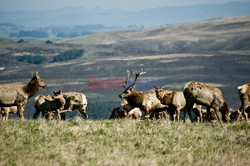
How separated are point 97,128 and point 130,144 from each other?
2.32 metres

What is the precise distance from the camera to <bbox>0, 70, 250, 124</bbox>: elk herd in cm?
2334

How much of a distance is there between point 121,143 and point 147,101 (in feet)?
30.4

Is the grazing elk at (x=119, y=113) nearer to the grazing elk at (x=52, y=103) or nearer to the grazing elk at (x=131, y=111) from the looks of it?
the grazing elk at (x=131, y=111)

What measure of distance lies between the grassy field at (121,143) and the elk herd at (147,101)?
146 inches

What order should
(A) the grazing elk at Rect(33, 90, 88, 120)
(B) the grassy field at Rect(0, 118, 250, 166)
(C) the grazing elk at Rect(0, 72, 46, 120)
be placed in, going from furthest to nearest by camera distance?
(A) the grazing elk at Rect(33, 90, 88, 120), (C) the grazing elk at Rect(0, 72, 46, 120), (B) the grassy field at Rect(0, 118, 250, 166)

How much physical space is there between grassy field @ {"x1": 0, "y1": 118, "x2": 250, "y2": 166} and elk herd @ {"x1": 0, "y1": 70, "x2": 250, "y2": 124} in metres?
3.72

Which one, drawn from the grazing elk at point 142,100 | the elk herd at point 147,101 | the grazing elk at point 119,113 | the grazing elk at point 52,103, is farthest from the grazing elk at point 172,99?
the grazing elk at point 52,103

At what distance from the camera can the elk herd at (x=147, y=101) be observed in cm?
2334

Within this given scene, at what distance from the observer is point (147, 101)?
25.4 metres

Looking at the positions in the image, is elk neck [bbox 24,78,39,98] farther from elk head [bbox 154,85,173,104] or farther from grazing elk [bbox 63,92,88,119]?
elk head [bbox 154,85,173,104]

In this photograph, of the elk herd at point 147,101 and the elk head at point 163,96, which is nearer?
the elk herd at point 147,101

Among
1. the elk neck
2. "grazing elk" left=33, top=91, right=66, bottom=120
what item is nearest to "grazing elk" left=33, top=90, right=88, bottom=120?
"grazing elk" left=33, top=91, right=66, bottom=120

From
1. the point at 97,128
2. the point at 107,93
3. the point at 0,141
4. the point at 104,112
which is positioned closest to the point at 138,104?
the point at 97,128

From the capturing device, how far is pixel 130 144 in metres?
16.2
